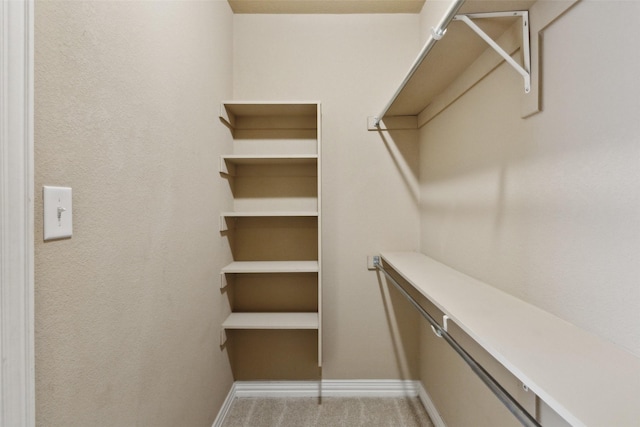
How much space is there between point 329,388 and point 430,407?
2.09 ft

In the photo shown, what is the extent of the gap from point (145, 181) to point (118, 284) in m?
0.34

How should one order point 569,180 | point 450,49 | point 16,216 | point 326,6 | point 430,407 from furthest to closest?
point 326,6 < point 430,407 < point 450,49 < point 569,180 < point 16,216

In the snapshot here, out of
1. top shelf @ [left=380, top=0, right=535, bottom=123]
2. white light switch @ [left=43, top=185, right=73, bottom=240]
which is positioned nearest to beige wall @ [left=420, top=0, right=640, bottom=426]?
top shelf @ [left=380, top=0, right=535, bottom=123]

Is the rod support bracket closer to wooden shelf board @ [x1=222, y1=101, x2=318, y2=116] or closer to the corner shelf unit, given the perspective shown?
wooden shelf board @ [x1=222, y1=101, x2=318, y2=116]

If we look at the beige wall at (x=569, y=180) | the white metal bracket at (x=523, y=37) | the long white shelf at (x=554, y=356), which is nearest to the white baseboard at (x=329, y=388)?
the beige wall at (x=569, y=180)

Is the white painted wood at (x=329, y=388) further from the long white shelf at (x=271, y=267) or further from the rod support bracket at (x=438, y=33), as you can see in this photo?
the rod support bracket at (x=438, y=33)

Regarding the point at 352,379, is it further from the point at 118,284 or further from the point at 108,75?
the point at 108,75

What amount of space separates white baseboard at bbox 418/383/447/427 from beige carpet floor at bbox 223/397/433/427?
0.03 metres

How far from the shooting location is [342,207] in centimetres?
199

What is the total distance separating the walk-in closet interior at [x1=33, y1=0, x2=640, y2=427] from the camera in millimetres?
665

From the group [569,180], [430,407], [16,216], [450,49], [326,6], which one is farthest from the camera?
[326,6]

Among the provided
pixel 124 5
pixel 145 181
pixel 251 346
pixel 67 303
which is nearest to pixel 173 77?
pixel 124 5

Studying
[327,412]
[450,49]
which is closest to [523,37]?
[450,49]

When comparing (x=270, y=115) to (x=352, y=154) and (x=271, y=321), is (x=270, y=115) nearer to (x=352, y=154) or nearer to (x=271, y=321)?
(x=352, y=154)
